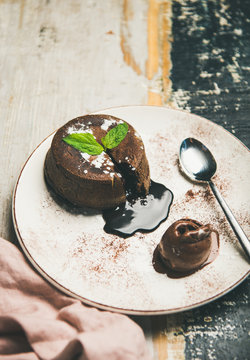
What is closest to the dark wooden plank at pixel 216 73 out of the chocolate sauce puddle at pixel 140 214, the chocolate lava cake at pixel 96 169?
the chocolate sauce puddle at pixel 140 214

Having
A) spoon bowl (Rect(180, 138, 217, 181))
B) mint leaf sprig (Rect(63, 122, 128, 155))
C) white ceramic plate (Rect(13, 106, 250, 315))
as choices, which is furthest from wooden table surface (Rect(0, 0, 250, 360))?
mint leaf sprig (Rect(63, 122, 128, 155))

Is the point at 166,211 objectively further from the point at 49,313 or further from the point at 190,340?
the point at 49,313

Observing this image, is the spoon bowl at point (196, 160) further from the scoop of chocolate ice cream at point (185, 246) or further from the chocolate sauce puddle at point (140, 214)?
the scoop of chocolate ice cream at point (185, 246)

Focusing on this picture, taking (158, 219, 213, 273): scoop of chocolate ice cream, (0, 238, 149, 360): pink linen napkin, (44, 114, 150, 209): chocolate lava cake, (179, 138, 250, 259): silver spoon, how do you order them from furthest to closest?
(179, 138, 250, 259): silver spoon, (44, 114, 150, 209): chocolate lava cake, (158, 219, 213, 273): scoop of chocolate ice cream, (0, 238, 149, 360): pink linen napkin

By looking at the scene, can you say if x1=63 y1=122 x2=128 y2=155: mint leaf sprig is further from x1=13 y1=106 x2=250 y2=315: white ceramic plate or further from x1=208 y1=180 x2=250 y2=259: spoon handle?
x1=208 y1=180 x2=250 y2=259: spoon handle

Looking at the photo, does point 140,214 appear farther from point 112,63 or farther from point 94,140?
point 112,63

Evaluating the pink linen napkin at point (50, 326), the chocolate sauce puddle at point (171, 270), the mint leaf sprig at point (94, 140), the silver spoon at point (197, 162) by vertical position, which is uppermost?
the mint leaf sprig at point (94, 140)

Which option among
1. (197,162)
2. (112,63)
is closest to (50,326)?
(197,162)
